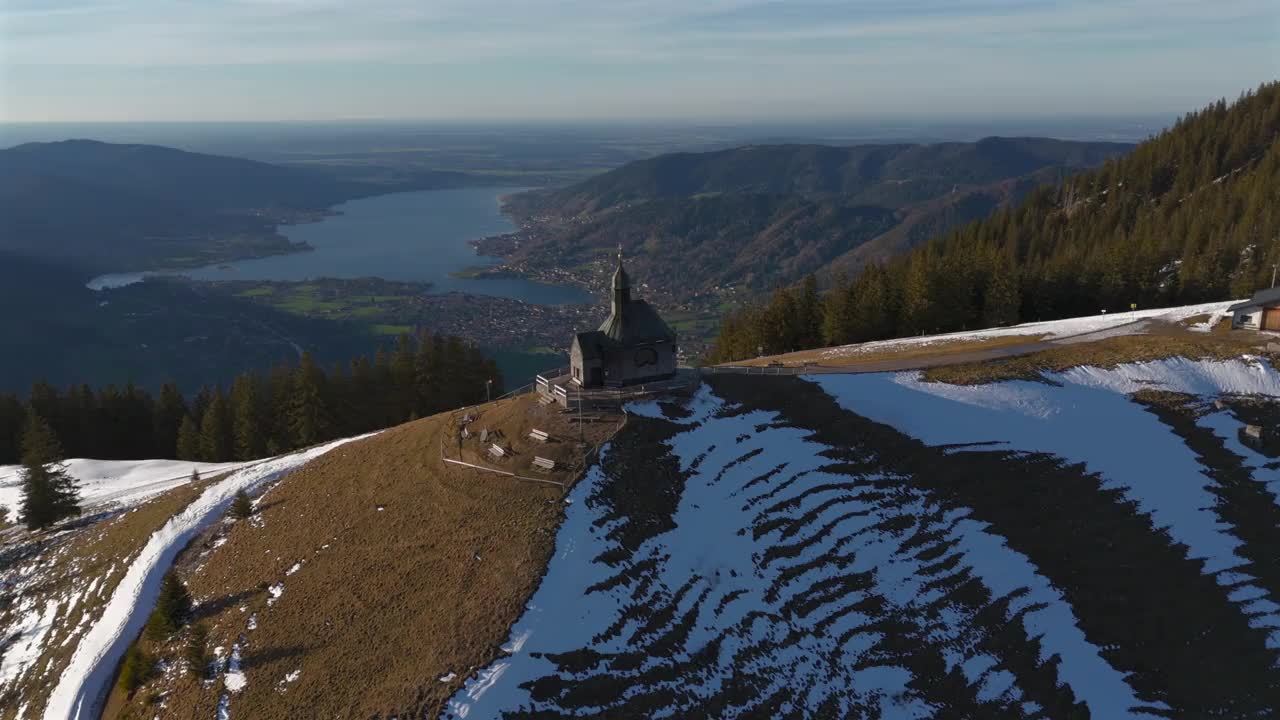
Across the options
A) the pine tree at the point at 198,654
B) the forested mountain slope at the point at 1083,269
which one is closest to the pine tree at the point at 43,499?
the pine tree at the point at 198,654

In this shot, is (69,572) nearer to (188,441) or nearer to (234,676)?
(234,676)

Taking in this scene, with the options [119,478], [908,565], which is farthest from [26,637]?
[908,565]


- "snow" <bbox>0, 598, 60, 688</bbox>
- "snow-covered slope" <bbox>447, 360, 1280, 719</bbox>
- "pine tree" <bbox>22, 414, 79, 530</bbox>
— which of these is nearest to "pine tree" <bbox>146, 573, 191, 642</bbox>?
"snow" <bbox>0, 598, 60, 688</bbox>

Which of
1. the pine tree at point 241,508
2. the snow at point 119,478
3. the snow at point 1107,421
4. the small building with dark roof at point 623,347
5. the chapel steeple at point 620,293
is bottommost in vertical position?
the snow at point 119,478

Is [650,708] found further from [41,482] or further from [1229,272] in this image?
[1229,272]

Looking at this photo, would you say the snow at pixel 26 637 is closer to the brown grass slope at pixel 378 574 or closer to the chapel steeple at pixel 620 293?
the brown grass slope at pixel 378 574

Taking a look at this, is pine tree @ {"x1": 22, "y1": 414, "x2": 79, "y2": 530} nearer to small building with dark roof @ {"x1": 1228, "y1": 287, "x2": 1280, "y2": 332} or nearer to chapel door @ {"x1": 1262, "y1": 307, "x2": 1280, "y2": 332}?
small building with dark roof @ {"x1": 1228, "y1": 287, "x2": 1280, "y2": 332}
